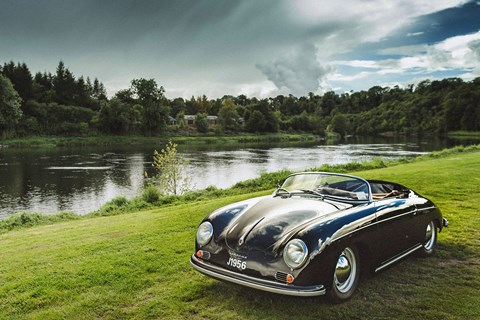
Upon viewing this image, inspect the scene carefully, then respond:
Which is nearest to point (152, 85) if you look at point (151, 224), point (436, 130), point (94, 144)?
point (94, 144)

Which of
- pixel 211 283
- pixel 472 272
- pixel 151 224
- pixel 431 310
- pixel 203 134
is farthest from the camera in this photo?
pixel 203 134

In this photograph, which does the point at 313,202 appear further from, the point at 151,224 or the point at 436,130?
the point at 436,130

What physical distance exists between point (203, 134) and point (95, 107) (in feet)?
116

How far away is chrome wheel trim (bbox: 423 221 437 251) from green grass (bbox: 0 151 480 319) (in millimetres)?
191

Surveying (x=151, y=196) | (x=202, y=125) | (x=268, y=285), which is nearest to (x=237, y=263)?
(x=268, y=285)

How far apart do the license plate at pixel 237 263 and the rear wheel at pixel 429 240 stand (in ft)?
10.6

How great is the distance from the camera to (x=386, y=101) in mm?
161750

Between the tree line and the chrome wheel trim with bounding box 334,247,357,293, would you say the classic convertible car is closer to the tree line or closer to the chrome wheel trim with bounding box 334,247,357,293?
the chrome wheel trim with bounding box 334,247,357,293

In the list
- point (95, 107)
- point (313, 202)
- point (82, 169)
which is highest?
point (95, 107)

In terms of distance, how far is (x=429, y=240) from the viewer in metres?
5.80

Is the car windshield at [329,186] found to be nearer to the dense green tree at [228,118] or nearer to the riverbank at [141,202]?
the riverbank at [141,202]

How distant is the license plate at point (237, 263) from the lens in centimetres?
388

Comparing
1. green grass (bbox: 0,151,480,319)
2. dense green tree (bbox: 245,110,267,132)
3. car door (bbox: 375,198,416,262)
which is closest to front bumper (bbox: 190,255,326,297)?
green grass (bbox: 0,151,480,319)

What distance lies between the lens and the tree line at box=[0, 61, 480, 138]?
77625mm
